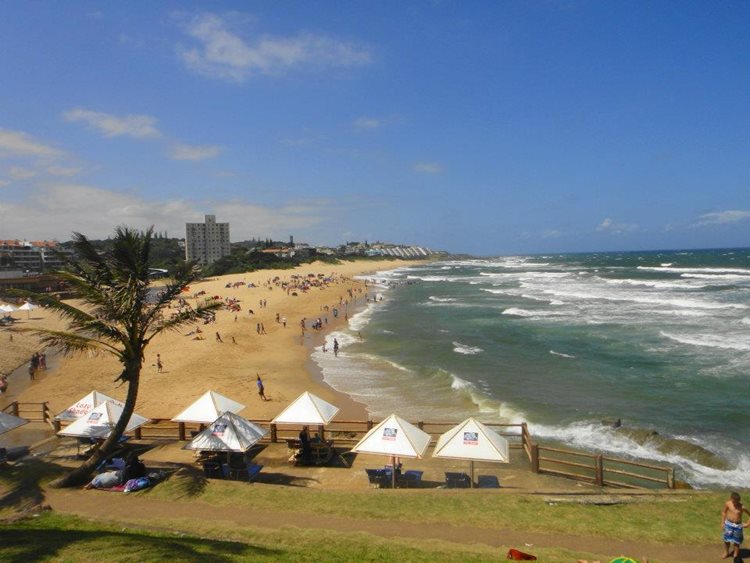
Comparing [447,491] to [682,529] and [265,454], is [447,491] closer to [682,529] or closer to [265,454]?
[682,529]

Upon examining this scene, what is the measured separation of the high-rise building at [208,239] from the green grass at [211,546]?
145 metres

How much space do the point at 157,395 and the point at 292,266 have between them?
103m

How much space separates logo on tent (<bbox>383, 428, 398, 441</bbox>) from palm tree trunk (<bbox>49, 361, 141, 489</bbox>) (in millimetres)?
5306

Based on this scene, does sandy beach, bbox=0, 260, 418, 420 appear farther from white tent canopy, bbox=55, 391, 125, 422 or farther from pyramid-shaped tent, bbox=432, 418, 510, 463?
pyramid-shaped tent, bbox=432, 418, 510, 463

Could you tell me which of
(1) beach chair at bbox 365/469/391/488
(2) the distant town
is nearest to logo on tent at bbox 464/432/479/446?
(1) beach chair at bbox 365/469/391/488

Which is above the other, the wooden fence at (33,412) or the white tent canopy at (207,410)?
the white tent canopy at (207,410)

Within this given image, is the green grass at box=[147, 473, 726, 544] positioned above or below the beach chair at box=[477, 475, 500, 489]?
above

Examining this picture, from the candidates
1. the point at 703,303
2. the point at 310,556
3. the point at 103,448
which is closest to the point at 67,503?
the point at 103,448

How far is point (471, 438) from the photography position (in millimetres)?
10750

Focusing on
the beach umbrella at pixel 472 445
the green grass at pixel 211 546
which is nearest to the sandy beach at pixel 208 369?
the green grass at pixel 211 546

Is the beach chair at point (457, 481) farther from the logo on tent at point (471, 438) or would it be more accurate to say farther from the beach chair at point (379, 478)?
the beach chair at point (379, 478)

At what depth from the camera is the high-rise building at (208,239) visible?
494 ft

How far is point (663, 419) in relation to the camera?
17453mm

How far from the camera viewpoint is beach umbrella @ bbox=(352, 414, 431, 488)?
Result: 1074 centimetres
